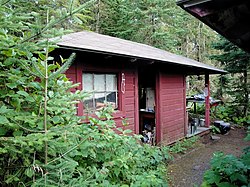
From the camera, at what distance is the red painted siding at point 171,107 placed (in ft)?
20.4

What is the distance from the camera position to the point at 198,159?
569 cm

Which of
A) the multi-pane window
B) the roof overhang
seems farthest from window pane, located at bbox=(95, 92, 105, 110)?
the roof overhang

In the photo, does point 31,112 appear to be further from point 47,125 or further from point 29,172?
point 29,172

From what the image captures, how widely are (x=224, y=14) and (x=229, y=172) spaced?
2.27 metres

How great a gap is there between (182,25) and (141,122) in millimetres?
10558

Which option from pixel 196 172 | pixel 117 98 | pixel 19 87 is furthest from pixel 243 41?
pixel 196 172

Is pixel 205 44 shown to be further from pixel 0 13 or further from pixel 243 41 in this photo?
pixel 0 13

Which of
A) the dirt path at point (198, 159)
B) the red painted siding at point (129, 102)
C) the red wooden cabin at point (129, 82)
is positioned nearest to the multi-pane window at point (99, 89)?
the red wooden cabin at point (129, 82)

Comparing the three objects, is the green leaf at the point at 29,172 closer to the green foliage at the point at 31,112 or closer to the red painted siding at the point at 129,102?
the green foliage at the point at 31,112

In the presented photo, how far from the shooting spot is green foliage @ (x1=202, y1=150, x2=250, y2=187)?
289 centimetres

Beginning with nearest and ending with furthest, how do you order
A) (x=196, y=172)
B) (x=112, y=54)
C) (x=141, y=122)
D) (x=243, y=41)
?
(x=243, y=41)
(x=112, y=54)
(x=196, y=172)
(x=141, y=122)

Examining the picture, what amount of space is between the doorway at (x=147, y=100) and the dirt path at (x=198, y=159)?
5.15ft

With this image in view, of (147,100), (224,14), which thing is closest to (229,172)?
(224,14)

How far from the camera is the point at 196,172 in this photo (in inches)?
188
